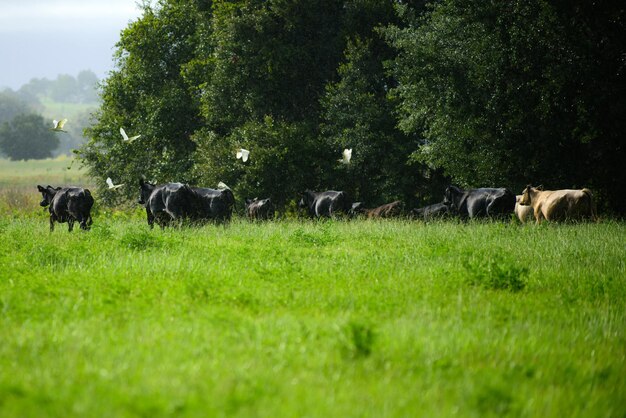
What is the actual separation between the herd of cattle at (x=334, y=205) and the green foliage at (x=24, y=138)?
11205 cm

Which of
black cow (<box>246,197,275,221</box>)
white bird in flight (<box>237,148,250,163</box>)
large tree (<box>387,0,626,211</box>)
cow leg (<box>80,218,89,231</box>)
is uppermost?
large tree (<box>387,0,626,211</box>)

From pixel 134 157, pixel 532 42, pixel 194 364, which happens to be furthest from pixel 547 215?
pixel 134 157

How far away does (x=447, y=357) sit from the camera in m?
7.45

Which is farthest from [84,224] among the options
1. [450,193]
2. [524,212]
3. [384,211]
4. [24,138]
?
[24,138]

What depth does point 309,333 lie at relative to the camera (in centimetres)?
806

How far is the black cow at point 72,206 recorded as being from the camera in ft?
74.4

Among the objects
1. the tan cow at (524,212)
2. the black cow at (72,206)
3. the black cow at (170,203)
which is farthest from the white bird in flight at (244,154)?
the tan cow at (524,212)

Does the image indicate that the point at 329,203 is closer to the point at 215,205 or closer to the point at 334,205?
the point at 334,205

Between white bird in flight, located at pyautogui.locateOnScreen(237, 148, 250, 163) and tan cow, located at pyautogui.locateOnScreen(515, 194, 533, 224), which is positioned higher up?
white bird in flight, located at pyautogui.locateOnScreen(237, 148, 250, 163)

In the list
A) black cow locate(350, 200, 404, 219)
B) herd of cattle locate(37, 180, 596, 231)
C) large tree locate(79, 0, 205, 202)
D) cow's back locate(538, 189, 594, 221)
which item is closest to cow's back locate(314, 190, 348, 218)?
herd of cattle locate(37, 180, 596, 231)

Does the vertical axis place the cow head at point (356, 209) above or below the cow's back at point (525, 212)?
below

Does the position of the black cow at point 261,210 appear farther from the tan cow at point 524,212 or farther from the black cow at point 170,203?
the tan cow at point 524,212

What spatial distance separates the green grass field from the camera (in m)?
6.02

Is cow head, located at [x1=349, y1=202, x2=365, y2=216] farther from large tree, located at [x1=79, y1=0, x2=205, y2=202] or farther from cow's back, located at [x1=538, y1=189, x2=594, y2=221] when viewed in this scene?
large tree, located at [x1=79, y1=0, x2=205, y2=202]
